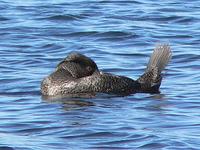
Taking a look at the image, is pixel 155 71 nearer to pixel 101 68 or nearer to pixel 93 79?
pixel 93 79

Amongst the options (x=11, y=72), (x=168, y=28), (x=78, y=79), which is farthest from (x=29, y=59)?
(x=168, y=28)

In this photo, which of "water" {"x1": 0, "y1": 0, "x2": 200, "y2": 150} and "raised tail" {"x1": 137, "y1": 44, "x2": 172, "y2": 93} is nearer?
"water" {"x1": 0, "y1": 0, "x2": 200, "y2": 150}

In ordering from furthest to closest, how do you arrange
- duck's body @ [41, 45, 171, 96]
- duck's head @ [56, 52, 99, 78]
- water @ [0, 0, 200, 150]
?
duck's head @ [56, 52, 99, 78] → duck's body @ [41, 45, 171, 96] → water @ [0, 0, 200, 150]

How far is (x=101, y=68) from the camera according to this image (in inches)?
607

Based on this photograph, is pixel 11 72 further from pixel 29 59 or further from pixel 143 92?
pixel 143 92

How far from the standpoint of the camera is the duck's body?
44.3 feet

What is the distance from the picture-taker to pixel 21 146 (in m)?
10.1

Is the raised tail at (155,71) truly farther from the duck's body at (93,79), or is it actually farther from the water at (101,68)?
the water at (101,68)

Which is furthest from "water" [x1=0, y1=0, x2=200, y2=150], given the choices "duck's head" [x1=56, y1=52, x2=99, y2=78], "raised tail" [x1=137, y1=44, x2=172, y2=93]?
"duck's head" [x1=56, y1=52, x2=99, y2=78]

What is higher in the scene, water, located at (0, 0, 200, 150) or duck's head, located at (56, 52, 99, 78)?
duck's head, located at (56, 52, 99, 78)

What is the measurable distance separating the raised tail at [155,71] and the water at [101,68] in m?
0.21

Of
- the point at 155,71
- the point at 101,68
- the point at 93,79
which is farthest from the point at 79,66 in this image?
the point at 101,68

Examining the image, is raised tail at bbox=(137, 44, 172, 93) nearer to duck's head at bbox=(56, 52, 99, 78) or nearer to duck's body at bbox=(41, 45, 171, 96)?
duck's body at bbox=(41, 45, 171, 96)

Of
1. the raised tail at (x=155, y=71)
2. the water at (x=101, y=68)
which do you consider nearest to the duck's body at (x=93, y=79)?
the raised tail at (x=155, y=71)
